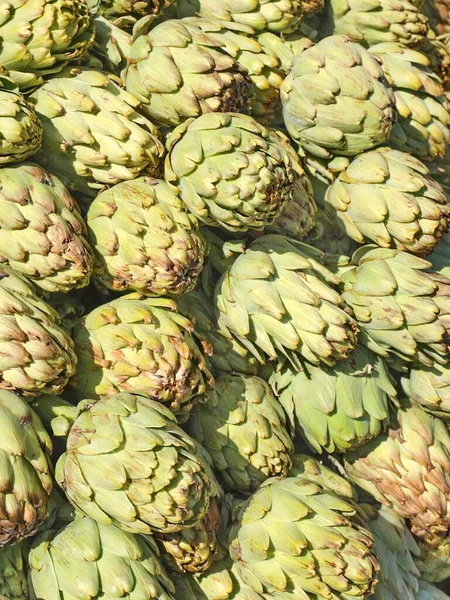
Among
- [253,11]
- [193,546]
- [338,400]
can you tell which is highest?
[253,11]

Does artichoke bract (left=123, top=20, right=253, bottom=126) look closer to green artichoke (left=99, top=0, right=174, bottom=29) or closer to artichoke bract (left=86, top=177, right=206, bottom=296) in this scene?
green artichoke (left=99, top=0, right=174, bottom=29)

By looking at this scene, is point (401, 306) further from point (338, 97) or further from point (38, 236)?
point (38, 236)

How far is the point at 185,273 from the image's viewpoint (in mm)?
2141

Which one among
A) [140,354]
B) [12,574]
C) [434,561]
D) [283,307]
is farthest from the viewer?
[434,561]

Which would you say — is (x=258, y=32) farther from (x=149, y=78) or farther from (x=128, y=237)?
Result: (x=128, y=237)

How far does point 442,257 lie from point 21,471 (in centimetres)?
147

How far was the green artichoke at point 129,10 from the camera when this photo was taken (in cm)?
244

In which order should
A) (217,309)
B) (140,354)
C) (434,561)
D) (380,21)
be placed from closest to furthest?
(140,354), (217,309), (434,561), (380,21)

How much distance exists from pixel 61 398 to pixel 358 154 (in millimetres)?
1174

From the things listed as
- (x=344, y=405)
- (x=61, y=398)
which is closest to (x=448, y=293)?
(x=344, y=405)

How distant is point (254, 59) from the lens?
253 centimetres

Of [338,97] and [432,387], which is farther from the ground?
[338,97]

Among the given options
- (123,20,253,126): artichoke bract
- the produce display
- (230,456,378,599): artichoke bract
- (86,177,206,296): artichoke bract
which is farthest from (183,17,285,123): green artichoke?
(230,456,378,599): artichoke bract

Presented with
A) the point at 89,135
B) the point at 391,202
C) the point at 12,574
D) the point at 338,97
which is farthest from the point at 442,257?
the point at 12,574
